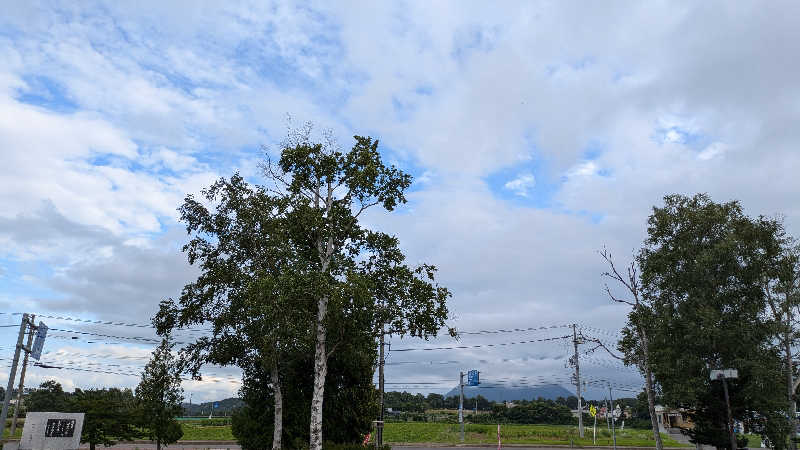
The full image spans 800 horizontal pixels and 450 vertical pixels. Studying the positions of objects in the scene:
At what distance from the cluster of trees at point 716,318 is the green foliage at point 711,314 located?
6cm

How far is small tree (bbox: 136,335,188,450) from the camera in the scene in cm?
3300

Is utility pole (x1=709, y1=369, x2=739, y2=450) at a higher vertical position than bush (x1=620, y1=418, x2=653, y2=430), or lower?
higher

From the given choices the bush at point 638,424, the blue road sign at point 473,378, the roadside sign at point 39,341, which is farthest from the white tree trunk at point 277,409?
the bush at point 638,424

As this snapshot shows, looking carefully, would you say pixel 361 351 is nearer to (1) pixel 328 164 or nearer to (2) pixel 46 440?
(1) pixel 328 164

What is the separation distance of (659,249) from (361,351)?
22.1 m

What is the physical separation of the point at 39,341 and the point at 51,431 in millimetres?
5012

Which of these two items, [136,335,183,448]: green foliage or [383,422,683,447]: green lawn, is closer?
[136,335,183,448]: green foliage

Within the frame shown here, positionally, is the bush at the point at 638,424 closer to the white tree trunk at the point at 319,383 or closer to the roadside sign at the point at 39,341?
the white tree trunk at the point at 319,383

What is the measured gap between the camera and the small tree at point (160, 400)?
3300cm

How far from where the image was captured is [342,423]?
98.2 feet

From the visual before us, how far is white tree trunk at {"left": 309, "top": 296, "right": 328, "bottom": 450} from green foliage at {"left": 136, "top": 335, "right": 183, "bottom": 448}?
11.7 metres

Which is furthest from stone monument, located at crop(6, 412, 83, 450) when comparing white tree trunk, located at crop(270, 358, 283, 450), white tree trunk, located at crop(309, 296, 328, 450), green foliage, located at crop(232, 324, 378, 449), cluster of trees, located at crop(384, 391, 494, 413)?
cluster of trees, located at crop(384, 391, 494, 413)

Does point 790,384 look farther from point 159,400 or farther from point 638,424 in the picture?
point 638,424

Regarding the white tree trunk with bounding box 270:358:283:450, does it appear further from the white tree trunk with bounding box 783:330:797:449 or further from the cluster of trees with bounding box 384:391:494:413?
the cluster of trees with bounding box 384:391:494:413
